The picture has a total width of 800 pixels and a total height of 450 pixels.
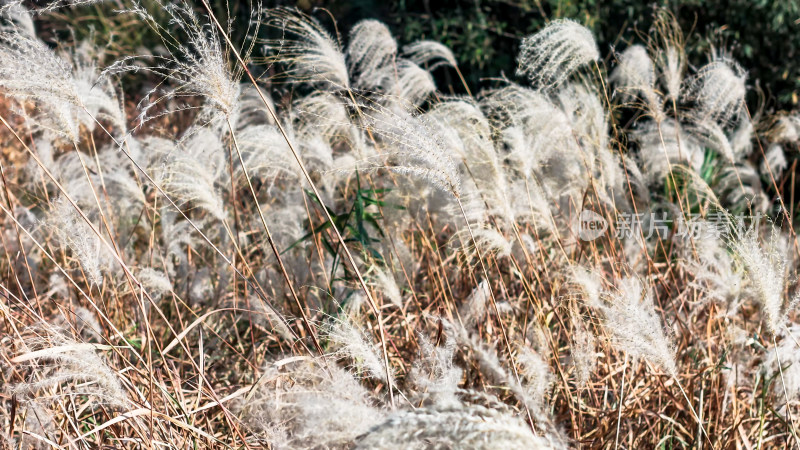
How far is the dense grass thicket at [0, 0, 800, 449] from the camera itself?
1.56m

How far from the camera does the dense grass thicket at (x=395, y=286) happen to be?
5.11ft

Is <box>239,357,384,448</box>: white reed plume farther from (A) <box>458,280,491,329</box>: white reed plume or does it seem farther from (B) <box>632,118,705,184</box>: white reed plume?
(B) <box>632,118,705,184</box>: white reed plume

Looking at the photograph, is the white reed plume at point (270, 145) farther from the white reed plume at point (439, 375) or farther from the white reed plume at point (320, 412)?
the white reed plume at point (439, 375)

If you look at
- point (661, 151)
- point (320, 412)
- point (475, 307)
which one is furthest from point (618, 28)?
point (320, 412)

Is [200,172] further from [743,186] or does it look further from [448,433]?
[743,186]

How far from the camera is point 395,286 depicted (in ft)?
6.82

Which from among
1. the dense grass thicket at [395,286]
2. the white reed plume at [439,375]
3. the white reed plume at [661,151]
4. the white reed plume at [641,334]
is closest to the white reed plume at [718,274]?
the dense grass thicket at [395,286]

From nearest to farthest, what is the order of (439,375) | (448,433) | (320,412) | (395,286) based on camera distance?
1. (448,433)
2. (320,412)
3. (439,375)
4. (395,286)

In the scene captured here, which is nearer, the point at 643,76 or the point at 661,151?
the point at 643,76

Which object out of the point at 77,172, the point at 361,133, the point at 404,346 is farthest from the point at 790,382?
the point at 77,172

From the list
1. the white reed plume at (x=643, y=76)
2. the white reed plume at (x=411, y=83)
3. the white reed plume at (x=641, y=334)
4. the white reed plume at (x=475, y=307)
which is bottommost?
the white reed plume at (x=475, y=307)

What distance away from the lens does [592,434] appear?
2.00 metres

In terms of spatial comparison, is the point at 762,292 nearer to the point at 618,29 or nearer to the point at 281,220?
the point at 281,220

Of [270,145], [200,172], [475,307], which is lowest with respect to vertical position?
[475,307]
